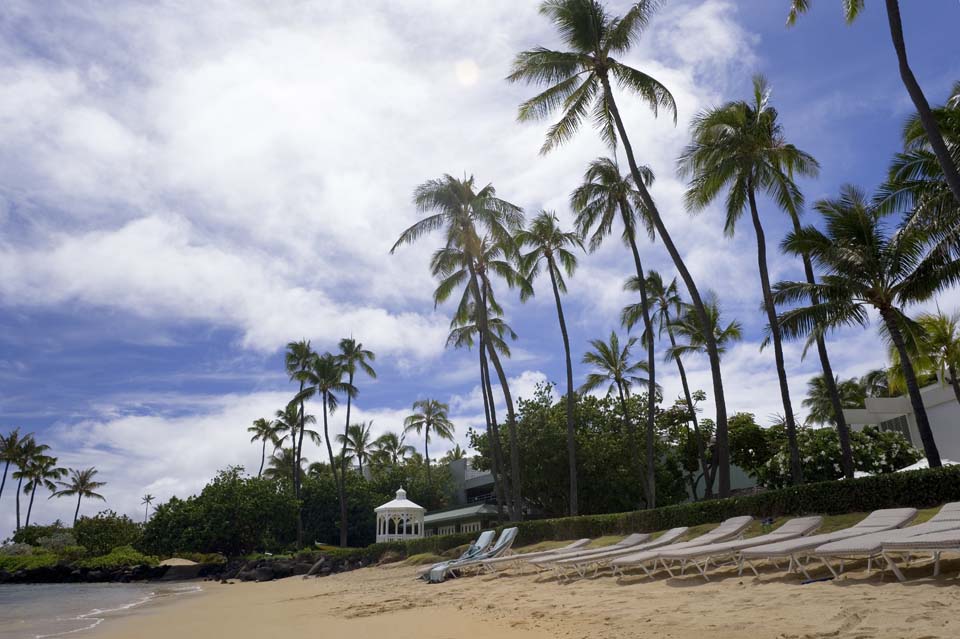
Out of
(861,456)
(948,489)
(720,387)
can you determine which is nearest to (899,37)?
(948,489)

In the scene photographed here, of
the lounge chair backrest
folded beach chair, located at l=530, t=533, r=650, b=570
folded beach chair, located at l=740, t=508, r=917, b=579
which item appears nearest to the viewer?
folded beach chair, located at l=740, t=508, r=917, b=579

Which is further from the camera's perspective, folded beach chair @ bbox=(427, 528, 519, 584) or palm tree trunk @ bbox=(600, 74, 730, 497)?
palm tree trunk @ bbox=(600, 74, 730, 497)

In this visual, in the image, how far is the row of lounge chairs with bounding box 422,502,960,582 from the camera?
7035mm

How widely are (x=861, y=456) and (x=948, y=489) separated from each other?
17.1 meters

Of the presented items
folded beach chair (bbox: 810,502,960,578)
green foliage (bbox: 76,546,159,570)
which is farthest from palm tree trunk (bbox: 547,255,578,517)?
green foliage (bbox: 76,546,159,570)

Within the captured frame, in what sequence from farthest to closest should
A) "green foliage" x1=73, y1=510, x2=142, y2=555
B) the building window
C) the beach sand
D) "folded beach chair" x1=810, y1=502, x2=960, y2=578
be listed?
"green foliage" x1=73, y1=510, x2=142, y2=555 → the building window → "folded beach chair" x1=810, y1=502, x2=960, y2=578 → the beach sand

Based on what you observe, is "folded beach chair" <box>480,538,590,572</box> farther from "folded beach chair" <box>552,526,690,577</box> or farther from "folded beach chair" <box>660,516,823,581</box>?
"folded beach chair" <box>660,516,823,581</box>

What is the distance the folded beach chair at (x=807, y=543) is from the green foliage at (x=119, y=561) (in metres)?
38.6

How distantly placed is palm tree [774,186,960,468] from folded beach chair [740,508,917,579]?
6475 mm

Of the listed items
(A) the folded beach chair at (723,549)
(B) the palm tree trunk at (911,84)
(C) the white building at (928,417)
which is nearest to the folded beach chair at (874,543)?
(A) the folded beach chair at (723,549)

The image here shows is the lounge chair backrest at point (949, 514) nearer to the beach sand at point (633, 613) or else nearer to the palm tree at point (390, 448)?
the beach sand at point (633, 613)

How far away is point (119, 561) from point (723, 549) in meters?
40.9

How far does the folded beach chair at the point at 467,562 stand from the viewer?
48.9ft

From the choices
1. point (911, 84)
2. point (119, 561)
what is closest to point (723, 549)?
point (911, 84)
